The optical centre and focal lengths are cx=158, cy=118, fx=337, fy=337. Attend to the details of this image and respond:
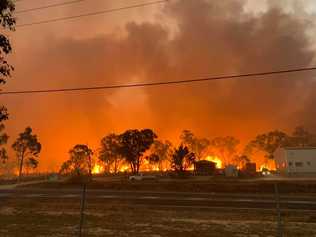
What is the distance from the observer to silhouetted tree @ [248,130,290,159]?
16440cm

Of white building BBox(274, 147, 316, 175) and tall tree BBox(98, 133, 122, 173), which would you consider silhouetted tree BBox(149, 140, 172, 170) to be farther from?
white building BBox(274, 147, 316, 175)

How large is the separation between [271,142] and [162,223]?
526 feet

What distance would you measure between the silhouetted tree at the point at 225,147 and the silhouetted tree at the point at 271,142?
733 inches

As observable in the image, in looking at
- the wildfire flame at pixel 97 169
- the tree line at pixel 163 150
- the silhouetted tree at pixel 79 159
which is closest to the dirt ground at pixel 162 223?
the tree line at pixel 163 150

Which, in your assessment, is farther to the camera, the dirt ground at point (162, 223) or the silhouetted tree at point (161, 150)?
the silhouetted tree at point (161, 150)

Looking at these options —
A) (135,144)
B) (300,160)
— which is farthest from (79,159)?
(300,160)

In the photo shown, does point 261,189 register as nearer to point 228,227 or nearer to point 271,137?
point 228,227

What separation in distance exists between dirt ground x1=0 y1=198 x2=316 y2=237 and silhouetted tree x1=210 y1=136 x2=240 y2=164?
167 metres

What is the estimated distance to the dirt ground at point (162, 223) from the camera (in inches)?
632

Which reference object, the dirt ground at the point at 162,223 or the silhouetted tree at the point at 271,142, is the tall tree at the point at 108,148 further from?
the dirt ground at the point at 162,223

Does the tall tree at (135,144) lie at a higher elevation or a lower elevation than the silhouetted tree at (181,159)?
higher

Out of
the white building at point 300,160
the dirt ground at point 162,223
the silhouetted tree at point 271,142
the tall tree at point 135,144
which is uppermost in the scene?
the silhouetted tree at point 271,142

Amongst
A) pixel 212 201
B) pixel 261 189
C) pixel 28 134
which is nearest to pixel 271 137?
pixel 28 134

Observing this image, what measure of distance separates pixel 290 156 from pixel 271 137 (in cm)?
8488
